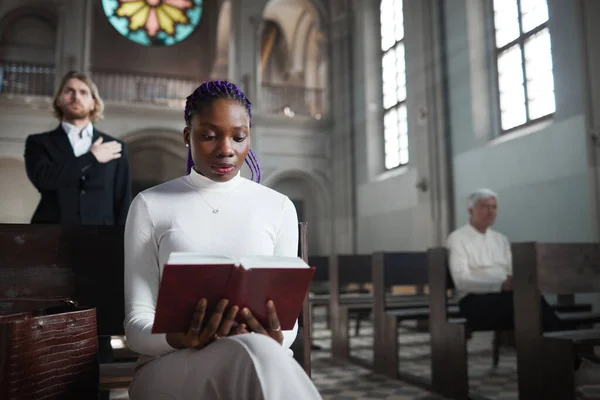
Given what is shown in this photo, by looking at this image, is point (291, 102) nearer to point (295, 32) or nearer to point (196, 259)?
point (295, 32)

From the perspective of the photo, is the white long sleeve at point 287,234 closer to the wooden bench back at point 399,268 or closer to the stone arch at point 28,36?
the wooden bench back at point 399,268

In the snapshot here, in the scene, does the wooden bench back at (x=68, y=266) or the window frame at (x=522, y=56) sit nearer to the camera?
the wooden bench back at (x=68, y=266)

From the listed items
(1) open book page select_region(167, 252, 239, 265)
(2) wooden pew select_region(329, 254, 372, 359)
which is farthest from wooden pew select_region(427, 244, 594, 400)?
(1) open book page select_region(167, 252, 239, 265)

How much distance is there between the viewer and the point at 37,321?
151 cm

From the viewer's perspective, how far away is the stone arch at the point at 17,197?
299 cm

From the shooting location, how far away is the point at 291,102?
1534 cm

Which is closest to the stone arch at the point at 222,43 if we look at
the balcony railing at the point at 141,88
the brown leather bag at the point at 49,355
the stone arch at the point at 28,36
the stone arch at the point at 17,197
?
the balcony railing at the point at 141,88

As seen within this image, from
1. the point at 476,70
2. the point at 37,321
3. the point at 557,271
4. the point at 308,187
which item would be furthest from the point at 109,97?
the point at 37,321

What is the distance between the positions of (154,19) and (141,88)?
1932 mm

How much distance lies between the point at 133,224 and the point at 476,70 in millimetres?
8496

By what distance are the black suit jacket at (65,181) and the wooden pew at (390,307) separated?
3062mm

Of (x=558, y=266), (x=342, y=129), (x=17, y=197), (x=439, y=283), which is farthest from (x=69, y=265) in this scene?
(x=342, y=129)

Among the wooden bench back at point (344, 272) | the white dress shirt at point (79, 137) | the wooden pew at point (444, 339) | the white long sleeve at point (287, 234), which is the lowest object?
the wooden pew at point (444, 339)

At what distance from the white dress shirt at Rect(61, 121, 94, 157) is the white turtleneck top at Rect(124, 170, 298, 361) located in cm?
130
